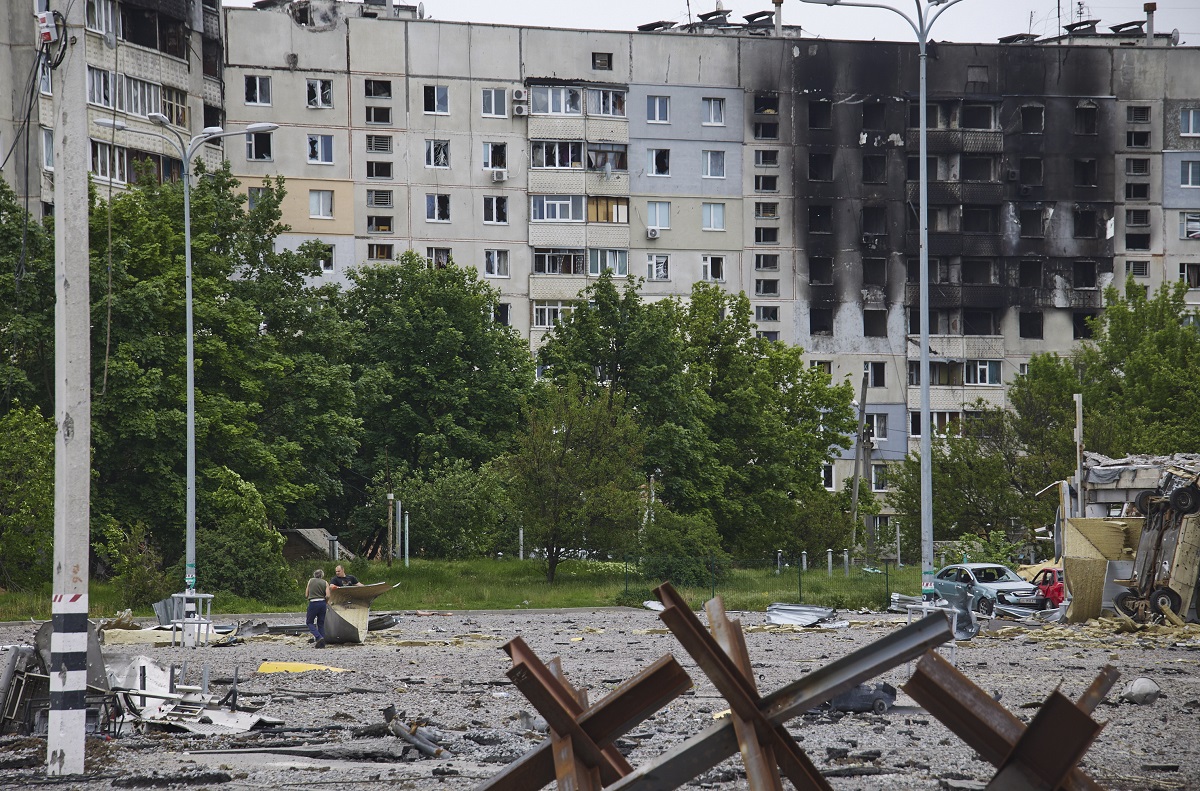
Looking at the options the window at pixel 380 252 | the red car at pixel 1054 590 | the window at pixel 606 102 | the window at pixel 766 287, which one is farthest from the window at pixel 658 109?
the red car at pixel 1054 590

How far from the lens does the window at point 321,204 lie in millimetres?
75000

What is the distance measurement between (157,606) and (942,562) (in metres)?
31.4

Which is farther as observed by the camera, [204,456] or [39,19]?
[204,456]

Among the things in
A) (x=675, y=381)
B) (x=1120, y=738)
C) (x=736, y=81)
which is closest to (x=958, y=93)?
(x=736, y=81)

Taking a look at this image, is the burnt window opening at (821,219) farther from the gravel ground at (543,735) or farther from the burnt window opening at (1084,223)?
the gravel ground at (543,735)

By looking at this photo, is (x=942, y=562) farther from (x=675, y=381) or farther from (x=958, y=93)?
(x=958, y=93)

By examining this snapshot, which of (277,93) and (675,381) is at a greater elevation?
(277,93)

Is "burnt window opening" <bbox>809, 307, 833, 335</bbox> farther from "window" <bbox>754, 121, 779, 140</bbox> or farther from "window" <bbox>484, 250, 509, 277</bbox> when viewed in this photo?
"window" <bbox>484, 250, 509, 277</bbox>

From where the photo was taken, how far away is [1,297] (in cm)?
4238

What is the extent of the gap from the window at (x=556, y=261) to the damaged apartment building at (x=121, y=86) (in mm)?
19508

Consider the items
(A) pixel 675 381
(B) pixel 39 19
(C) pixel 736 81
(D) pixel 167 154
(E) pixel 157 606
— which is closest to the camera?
(B) pixel 39 19

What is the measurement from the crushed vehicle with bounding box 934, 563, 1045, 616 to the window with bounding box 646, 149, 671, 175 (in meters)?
44.9

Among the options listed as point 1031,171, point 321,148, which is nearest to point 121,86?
point 321,148

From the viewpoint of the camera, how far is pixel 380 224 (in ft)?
250
